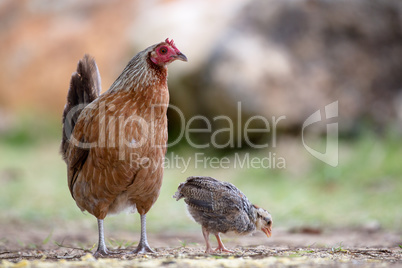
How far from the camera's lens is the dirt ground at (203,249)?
3.33 m

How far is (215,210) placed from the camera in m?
4.38

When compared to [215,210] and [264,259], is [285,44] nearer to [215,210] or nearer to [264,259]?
[215,210]

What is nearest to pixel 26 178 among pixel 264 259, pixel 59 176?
pixel 59 176

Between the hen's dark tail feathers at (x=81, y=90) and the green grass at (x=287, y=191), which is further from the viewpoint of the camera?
the green grass at (x=287, y=191)

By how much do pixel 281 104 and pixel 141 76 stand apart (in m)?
5.89

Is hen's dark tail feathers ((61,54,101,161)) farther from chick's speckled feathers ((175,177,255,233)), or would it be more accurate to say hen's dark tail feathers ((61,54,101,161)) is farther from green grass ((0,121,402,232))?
green grass ((0,121,402,232))

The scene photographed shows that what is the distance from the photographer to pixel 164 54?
4.20 metres

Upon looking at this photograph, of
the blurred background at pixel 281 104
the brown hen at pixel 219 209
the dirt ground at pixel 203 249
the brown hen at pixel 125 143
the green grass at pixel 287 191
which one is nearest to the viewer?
the dirt ground at pixel 203 249

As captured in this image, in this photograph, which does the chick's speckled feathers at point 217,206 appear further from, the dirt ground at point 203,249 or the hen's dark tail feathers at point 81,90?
the hen's dark tail feathers at point 81,90

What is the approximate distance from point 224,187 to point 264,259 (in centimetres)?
112

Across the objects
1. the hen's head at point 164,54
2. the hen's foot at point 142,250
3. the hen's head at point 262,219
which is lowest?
the hen's foot at point 142,250

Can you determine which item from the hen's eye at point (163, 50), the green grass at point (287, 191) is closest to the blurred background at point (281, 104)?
the green grass at point (287, 191)

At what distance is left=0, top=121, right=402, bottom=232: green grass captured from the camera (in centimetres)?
680

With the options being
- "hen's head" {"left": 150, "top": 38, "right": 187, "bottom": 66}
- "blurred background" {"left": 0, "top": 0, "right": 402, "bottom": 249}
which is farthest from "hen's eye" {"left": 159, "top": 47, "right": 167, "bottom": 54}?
"blurred background" {"left": 0, "top": 0, "right": 402, "bottom": 249}
